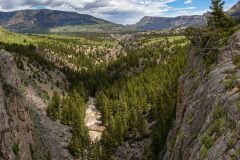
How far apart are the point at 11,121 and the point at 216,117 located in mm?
55504

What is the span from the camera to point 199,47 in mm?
58281

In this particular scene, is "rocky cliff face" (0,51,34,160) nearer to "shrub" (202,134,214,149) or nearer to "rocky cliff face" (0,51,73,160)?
"rocky cliff face" (0,51,73,160)

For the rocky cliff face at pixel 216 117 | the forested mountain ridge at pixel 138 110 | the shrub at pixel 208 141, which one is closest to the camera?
the rocky cliff face at pixel 216 117

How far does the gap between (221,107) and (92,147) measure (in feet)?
256

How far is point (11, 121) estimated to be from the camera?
253 ft

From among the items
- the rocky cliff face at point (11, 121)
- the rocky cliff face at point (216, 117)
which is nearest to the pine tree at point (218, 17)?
the rocky cliff face at point (216, 117)

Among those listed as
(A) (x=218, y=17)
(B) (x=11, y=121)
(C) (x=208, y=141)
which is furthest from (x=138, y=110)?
(C) (x=208, y=141)

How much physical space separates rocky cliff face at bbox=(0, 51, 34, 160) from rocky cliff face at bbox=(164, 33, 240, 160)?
33.9m

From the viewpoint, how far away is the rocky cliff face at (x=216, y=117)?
28.2m

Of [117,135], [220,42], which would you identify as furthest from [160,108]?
[220,42]

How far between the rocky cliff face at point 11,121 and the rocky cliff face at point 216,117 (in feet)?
111

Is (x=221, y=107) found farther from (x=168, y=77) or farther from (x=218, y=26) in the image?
(x=168, y=77)

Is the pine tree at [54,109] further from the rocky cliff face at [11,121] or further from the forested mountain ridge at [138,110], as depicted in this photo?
the rocky cliff face at [11,121]

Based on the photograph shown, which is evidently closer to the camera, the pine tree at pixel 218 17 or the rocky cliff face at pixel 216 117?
the rocky cliff face at pixel 216 117
